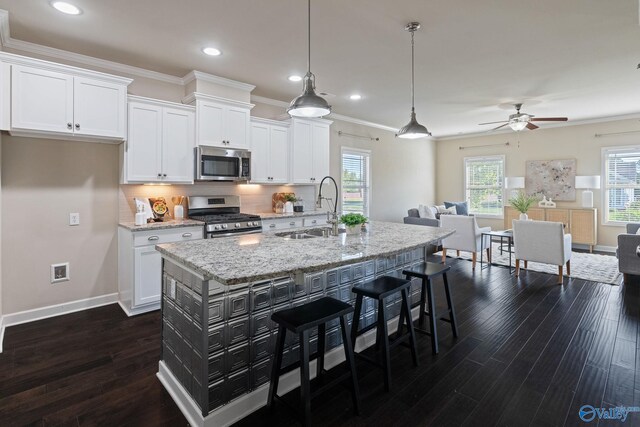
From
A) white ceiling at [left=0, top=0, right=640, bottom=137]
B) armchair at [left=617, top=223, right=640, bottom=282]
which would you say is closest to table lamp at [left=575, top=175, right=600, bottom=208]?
white ceiling at [left=0, top=0, right=640, bottom=137]

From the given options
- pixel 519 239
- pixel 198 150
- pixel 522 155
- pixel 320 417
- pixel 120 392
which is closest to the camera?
pixel 320 417

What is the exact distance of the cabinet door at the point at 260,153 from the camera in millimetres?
4645

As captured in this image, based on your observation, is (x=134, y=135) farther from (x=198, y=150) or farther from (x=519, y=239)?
(x=519, y=239)

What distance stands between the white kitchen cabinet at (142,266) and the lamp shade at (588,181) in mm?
7302

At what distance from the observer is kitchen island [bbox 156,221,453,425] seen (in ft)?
5.98

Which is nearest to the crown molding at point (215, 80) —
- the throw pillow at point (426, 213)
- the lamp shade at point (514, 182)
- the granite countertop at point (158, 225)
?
the granite countertop at point (158, 225)

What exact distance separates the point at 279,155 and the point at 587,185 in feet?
19.9

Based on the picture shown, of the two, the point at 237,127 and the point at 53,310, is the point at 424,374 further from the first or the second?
the point at 53,310

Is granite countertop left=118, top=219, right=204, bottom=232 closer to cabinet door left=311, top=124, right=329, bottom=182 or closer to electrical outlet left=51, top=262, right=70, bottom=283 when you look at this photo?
electrical outlet left=51, top=262, right=70, bottom=283

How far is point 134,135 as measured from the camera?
3.58 meters

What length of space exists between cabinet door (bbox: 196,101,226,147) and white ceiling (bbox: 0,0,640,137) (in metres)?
0.42

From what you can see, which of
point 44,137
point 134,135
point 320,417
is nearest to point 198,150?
point 134,135

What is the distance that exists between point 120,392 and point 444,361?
7.60ft

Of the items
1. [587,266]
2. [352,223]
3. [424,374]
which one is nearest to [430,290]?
[424,374]
